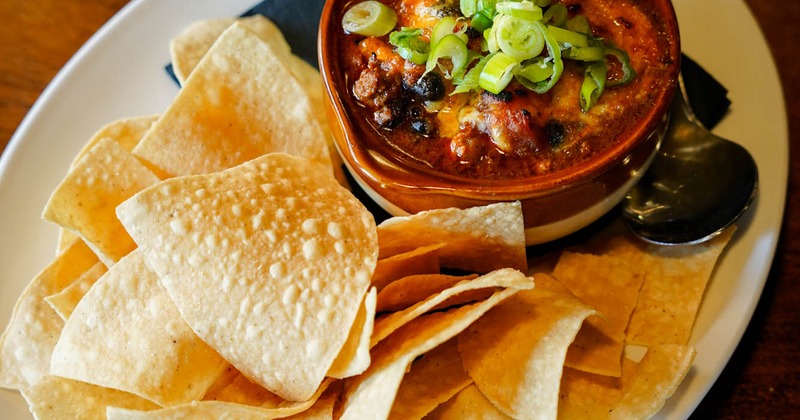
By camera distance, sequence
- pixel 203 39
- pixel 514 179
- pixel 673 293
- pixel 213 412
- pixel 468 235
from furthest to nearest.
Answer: pixel 203 39, pixel 673 293, pixel 468 235, pixel 514 179, pixel 213 412

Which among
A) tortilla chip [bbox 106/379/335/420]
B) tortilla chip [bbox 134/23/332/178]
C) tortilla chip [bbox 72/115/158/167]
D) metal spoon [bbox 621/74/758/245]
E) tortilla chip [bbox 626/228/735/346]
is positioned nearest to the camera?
tortilla chip [bbox 106/379/335/420]

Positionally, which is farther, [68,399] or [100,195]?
[100,195]

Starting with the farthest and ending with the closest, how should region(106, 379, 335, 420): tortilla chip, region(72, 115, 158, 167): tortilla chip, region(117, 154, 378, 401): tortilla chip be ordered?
1. region(72, 115, 158, 167): tortilla chip
2. region(117, 154, 378, 401): tortilla chip
3. region(106, 379, 335, 420): tortilla chip

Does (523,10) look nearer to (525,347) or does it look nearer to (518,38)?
(518,38)

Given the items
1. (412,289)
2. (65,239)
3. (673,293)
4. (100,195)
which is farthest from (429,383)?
(65,239)

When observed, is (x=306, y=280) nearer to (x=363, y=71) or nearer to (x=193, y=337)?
(x=193, y=337)

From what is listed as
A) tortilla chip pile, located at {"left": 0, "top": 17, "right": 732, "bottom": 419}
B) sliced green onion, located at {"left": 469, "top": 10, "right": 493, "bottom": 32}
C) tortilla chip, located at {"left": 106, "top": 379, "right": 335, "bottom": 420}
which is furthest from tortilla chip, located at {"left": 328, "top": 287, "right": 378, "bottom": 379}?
sliced green onion, located at {"left": 469, "top": 10, "right": 493, "bottom": 32}

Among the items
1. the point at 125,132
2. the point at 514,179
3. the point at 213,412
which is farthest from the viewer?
the point at 125,132

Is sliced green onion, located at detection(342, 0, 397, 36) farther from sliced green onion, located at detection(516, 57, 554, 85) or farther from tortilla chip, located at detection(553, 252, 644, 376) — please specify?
tortilla chip, located at detection(553, 252, 644, 376)
